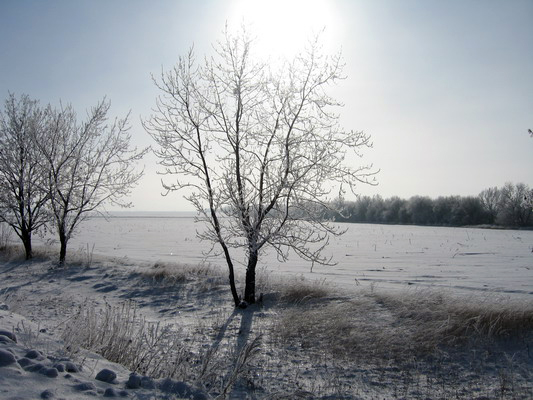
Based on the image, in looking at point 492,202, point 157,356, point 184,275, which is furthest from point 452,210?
point 157,356

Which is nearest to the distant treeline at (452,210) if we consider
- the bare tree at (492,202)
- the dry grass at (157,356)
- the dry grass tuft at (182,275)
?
the bare tree at (492,202)

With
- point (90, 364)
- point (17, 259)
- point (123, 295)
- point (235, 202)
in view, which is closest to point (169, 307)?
point (123, 295)

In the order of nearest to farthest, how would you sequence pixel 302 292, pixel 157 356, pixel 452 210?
pixel 157 356 → pixel 302 292 → pixel 452 210

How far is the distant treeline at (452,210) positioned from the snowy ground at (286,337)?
5039cm

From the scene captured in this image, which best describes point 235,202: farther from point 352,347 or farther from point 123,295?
point 123,295

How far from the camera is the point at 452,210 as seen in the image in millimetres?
66000

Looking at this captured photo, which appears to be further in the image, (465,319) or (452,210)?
(452,210)

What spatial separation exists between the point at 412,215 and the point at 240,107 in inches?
2727

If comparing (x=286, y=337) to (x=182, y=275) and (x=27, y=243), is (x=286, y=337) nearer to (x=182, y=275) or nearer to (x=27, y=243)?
(x=182, y=275)

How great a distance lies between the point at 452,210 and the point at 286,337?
6641 centimetres

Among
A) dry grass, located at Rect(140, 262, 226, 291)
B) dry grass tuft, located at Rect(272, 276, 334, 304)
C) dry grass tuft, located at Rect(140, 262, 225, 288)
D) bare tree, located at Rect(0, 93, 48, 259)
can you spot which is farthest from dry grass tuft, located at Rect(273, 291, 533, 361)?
bare tree, located at Rect(0, 93, 48, 259)

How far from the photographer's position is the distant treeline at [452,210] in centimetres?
5828

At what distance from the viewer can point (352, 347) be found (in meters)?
6.80

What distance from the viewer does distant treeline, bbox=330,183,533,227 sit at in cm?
5828
